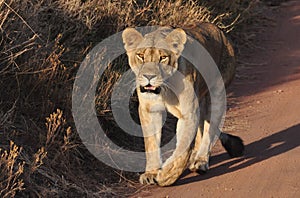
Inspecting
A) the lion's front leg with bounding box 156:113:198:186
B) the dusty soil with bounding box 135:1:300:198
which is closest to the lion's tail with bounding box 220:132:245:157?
the dusty soil with bounding box 135:1:300:198

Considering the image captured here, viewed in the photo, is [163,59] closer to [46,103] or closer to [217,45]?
[217,45]

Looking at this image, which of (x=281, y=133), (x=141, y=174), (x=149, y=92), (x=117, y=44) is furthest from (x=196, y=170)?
(x=117, y=44)

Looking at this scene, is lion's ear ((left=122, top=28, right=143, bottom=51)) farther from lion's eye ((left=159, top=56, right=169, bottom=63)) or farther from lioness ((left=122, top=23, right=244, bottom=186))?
lion's eye ((left=159, top=56, right=169, bottom=63))

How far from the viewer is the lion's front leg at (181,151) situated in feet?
17.9

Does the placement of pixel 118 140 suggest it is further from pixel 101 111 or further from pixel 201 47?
pixel 201 47

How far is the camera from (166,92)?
17.7 feet

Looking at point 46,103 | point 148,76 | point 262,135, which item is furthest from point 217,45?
point 46,103

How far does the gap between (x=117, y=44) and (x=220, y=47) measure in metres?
1.39

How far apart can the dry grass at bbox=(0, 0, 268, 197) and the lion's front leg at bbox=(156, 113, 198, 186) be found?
35cm

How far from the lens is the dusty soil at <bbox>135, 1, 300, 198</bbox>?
217 inches

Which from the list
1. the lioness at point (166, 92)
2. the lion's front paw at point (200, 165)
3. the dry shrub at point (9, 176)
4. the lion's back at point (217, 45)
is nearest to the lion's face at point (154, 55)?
the lioness at point (166, 92)

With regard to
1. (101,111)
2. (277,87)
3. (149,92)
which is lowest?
(277,87)

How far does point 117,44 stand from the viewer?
727 centimetres

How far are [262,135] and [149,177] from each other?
164 centimetres
